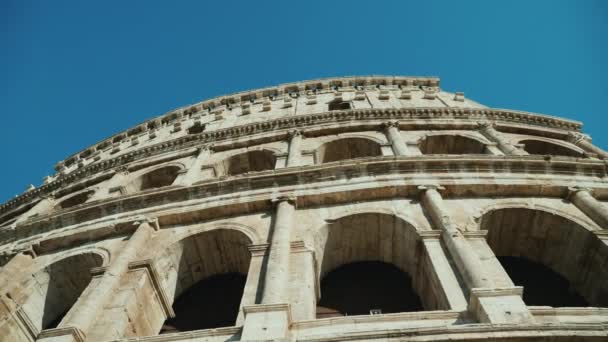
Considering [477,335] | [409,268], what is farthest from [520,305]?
[409,268]

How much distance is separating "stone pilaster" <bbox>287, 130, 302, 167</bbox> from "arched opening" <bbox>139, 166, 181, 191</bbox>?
164 inches

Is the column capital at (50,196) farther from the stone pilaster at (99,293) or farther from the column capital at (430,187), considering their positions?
the column capital at (430,187)

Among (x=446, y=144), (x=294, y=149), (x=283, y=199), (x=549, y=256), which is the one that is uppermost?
(x=446, y=144)

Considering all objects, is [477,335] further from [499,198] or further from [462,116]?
[462,116]

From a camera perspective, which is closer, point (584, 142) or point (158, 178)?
point (584, 142)

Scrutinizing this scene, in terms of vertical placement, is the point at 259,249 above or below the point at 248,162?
below

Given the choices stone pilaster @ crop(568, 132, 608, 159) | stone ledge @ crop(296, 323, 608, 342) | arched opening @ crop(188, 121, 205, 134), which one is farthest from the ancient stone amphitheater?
arched opening @ crop(188, 121, 205, 134)

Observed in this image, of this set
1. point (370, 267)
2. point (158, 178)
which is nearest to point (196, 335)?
point (370, 267)

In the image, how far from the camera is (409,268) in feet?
29.4

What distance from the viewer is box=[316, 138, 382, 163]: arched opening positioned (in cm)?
1448

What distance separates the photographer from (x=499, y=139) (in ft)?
45.1

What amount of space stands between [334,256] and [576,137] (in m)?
10.6

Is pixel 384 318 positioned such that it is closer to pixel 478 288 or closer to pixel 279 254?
pixel 478 288

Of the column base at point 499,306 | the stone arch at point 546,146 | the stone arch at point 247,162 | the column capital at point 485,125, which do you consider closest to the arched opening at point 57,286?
the stone arch at point 247,162
